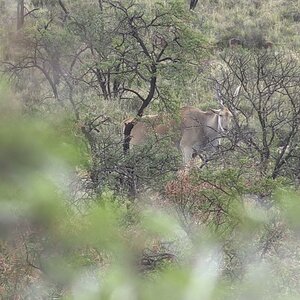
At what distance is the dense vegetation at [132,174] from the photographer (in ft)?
3.93

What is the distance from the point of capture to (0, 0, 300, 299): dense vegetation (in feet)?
3.93

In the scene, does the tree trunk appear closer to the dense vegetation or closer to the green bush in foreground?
the dense vegetation

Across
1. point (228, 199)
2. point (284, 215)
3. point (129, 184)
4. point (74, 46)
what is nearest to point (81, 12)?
point (74, 46)

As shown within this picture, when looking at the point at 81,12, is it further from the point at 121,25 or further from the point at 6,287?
the point at 6,287

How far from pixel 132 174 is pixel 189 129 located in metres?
1.92

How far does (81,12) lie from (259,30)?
671cm

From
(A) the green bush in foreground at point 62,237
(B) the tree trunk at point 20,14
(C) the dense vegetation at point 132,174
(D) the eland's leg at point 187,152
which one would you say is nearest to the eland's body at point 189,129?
(D) the eland's leg at point 187,152

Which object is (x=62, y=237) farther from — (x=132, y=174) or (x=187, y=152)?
(x=187, y=152)

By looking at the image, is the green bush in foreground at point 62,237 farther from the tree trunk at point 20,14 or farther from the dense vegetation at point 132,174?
the tree trunk at point 20,14

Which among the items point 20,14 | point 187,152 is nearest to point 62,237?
point 187,152

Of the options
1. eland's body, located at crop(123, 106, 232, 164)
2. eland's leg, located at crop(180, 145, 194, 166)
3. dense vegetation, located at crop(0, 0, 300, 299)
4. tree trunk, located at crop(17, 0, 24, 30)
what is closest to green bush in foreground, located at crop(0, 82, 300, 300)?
dense vegetation, located at crop(0, 0, 300, 299)

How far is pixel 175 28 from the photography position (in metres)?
7.06

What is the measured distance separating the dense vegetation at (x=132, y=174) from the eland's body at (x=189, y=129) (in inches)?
5.9

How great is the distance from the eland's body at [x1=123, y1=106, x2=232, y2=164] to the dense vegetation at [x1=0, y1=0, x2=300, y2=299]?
15cm
